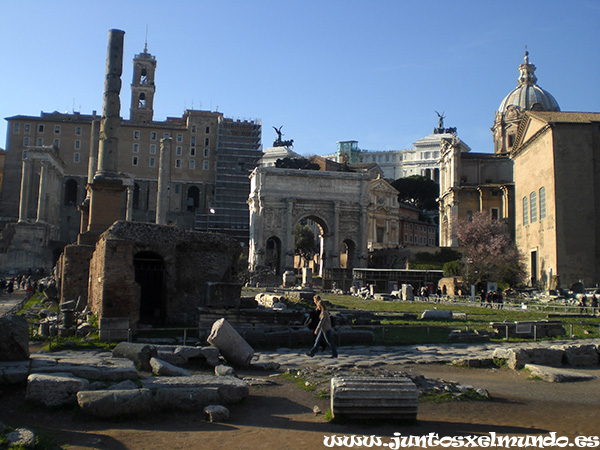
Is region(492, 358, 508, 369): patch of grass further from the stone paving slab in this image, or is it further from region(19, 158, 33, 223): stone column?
region(19, 158, 33, 223): stone column

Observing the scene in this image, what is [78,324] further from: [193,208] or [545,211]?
[193,208]

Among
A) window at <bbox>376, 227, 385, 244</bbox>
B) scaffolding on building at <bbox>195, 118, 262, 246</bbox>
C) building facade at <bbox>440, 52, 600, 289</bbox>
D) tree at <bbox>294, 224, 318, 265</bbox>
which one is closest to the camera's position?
building facade at <bbox>440, 52, 600, 289</bbox>

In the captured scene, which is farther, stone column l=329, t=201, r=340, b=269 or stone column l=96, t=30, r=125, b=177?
stone column l=329, t=201, r=340, b=269

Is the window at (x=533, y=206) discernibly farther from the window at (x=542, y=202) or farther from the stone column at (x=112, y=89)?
the stone column at (x=112, y=89)

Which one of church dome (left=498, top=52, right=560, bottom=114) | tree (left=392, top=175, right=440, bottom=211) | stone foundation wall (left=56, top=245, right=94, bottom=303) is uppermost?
church dome (left=498, top=52, right=560, bottom=114)

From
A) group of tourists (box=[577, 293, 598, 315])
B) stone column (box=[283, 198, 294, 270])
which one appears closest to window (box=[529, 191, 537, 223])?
group of tourists (box=[577, 293, 598, 315])

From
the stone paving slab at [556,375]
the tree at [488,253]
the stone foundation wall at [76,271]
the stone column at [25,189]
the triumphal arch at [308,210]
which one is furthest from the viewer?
the stone column at [25,189]

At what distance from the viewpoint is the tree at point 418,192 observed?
8162 cm

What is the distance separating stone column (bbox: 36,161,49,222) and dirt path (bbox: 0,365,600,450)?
172 feet

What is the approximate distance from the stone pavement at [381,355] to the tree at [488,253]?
17707mm

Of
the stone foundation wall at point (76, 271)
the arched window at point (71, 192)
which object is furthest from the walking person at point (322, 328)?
the arched window at point (71, 192)

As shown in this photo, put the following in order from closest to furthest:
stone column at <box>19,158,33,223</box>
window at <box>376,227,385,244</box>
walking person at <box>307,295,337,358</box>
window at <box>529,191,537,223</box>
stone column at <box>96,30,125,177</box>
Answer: walking person at <box>307,295,337,358</box>
stone column at <box>96,30,125,177</box>
window at <box>529,191,537,223</box>
stone column at <box>19,158,33,223</box>
window at <box>376,227,385,244</box>

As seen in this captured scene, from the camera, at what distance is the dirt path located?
5.15 meters

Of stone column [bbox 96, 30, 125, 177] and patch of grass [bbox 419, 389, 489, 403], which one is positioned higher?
stone column [bbox 96, 30, 125, 177]
